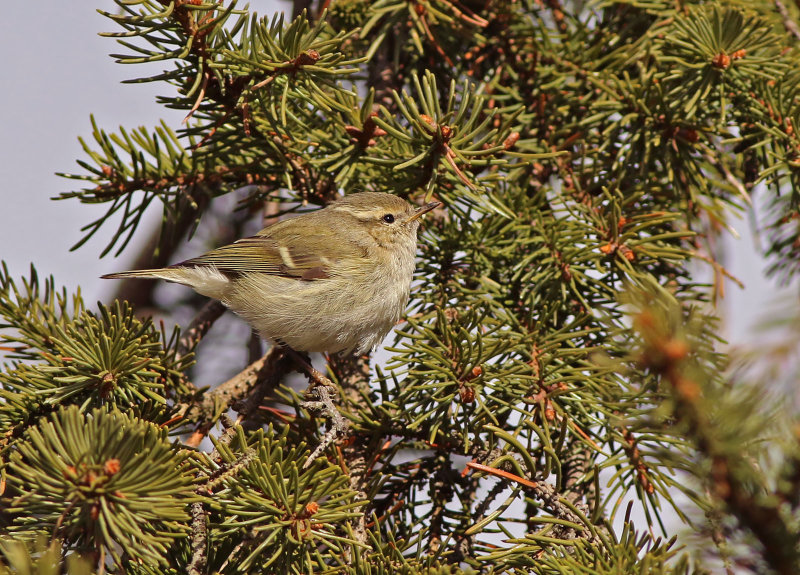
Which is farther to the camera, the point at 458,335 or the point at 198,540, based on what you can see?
the point at 458,335

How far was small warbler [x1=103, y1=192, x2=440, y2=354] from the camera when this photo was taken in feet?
8.27

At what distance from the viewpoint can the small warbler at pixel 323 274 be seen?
99.3 inches

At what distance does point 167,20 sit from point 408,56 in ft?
4.03

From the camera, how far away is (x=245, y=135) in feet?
6.61

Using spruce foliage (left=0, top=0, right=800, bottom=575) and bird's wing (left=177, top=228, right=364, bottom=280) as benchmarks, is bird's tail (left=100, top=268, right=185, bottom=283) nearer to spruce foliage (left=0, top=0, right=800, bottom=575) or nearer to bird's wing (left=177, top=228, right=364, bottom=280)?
bird's wing (left=177, top=228, right=364, bottom=280)

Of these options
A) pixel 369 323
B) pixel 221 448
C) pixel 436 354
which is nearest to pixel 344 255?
pixel 369 323

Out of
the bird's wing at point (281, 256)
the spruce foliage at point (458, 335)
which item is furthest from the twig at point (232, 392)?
the bird's wing at point (281, 256)

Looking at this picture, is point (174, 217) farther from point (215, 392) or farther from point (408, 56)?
point (408, 56)

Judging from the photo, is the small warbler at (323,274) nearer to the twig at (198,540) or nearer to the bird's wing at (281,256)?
the bird's wing at (281,256)

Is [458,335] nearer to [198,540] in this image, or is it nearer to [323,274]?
[198,540]

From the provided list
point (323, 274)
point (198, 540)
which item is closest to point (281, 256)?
point (323, 274)

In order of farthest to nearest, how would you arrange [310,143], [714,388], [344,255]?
[344,255]
[310,143]
[714,388]

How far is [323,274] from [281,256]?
0.24m

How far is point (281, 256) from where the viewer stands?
114 inches
